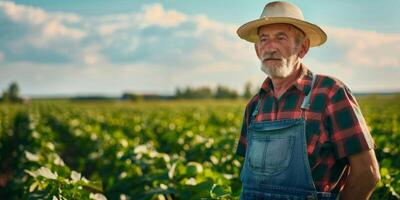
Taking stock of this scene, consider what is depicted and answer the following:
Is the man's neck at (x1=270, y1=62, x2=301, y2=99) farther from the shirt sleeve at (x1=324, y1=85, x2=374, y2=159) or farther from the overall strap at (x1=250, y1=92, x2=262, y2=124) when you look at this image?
the shirt sleeve at (x1=324, y1=85, x2=374, y2=159)

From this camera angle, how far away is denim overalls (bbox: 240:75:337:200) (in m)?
2.88

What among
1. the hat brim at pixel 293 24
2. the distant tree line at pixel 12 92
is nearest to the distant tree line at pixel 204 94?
the distant tree line at pixel 12 92

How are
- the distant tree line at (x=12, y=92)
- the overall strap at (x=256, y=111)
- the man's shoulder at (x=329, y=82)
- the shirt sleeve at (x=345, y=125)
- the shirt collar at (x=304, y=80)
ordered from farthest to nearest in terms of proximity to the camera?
the distant tree line at (x=12, y=92) → the overall strap at (x=256, y=111) → the shirt collar at (x=304, y=80) → the man's shoulder at (x=329, y=82) → the shirt sleeve at (x=345, y=125)

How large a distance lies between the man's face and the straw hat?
0.17 feet

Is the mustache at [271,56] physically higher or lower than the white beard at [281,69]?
higher

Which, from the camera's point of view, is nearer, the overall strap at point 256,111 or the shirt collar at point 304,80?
the shirt collar at point 304,80

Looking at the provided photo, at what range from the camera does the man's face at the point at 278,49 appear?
309cm

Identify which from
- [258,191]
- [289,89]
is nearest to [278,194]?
[258,191]

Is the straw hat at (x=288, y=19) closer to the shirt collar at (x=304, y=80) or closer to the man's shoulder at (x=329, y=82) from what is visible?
the shirt collar at (x=304, y=80)

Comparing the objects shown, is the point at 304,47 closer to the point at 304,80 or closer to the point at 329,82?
the point at 304,80

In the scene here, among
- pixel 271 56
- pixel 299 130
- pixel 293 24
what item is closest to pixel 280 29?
pixel 293 24

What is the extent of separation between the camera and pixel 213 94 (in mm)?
123188

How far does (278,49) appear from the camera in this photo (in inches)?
123

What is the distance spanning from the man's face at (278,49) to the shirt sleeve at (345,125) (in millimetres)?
356
